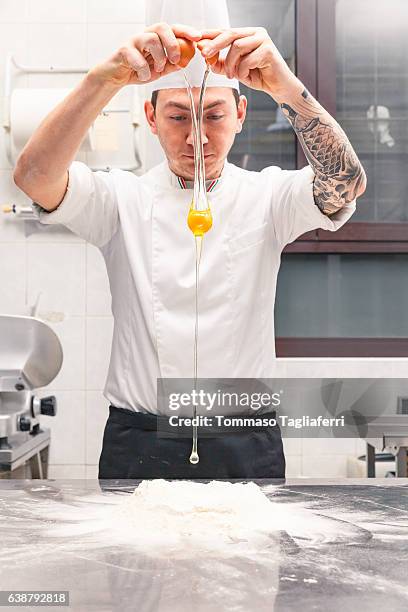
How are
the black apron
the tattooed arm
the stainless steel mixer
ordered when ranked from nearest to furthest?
the tattooed arm
the black apron
the stainless steel mixer

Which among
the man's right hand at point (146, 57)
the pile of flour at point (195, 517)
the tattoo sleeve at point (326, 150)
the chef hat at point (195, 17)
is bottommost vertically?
the pile of flour at point (195, 517)

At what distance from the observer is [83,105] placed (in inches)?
55.0

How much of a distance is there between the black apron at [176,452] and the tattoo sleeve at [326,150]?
510mm

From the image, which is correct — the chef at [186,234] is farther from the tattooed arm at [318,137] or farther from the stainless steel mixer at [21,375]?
the stainless steel mixer at [21,375]

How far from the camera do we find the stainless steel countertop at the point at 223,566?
692 millimetres

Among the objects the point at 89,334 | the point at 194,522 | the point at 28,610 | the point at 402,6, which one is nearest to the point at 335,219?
the point at 194,522

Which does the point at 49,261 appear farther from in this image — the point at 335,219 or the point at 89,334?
the point at 335,219

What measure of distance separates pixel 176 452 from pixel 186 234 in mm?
508

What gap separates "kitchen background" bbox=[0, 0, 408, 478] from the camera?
2650 mm

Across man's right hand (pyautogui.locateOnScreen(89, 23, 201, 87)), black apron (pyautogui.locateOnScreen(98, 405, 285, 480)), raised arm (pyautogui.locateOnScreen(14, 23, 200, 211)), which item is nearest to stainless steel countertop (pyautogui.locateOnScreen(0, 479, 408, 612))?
black apron (pyautogui.locateOnScreen(98, 405, 285, 480))

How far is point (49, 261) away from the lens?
266 cm

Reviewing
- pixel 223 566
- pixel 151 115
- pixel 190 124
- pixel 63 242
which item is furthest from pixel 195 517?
pixel 63 242

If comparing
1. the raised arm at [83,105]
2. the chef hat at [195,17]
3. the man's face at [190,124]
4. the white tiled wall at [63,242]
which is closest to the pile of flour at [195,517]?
the raised arm at [83,105]

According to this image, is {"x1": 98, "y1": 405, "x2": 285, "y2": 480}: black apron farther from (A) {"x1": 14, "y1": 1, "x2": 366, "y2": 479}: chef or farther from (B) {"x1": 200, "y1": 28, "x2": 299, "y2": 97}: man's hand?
(B) {"x1": 200, "y1": 28, "x2": 299, "y2": 97}: man's hand
